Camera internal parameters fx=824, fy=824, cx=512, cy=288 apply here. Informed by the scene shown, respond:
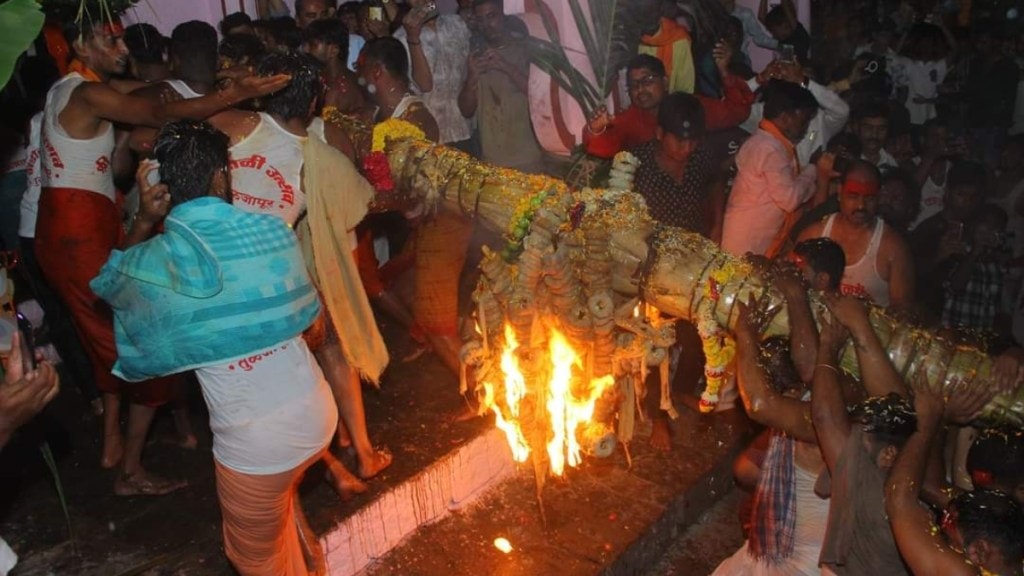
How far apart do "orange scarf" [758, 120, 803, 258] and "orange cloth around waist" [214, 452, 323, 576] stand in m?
3.87

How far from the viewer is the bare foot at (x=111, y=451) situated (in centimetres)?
474

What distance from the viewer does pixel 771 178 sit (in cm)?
577

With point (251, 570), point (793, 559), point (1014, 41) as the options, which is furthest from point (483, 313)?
point (1014, 41)

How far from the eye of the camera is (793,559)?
13.0ft

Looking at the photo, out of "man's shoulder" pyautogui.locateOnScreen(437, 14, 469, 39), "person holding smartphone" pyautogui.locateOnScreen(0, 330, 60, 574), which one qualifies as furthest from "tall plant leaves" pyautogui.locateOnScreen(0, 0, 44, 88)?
"man's shoulder" pyautogui.locateOnScreen(437, 14, 469, 39)

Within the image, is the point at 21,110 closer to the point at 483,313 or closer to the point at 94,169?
the point at 94,169

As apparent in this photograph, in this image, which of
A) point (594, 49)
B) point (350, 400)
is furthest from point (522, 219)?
point (594, 49)

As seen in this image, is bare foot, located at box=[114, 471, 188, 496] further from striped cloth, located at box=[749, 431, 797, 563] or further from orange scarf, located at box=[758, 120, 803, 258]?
orange scarf, located at box=[758, 120, 803, 258]

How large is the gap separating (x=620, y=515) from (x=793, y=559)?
3.87 ft

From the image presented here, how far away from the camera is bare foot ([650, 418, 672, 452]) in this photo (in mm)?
5539

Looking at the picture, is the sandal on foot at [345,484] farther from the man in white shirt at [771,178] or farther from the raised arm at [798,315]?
the man in white shirt at [771,178]

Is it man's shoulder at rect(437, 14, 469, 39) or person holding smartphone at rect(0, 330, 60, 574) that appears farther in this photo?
man's shoulder at rect(437, 14, 469, 39)

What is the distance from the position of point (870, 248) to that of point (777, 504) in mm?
2037

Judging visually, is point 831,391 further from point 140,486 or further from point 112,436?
point 112,436
